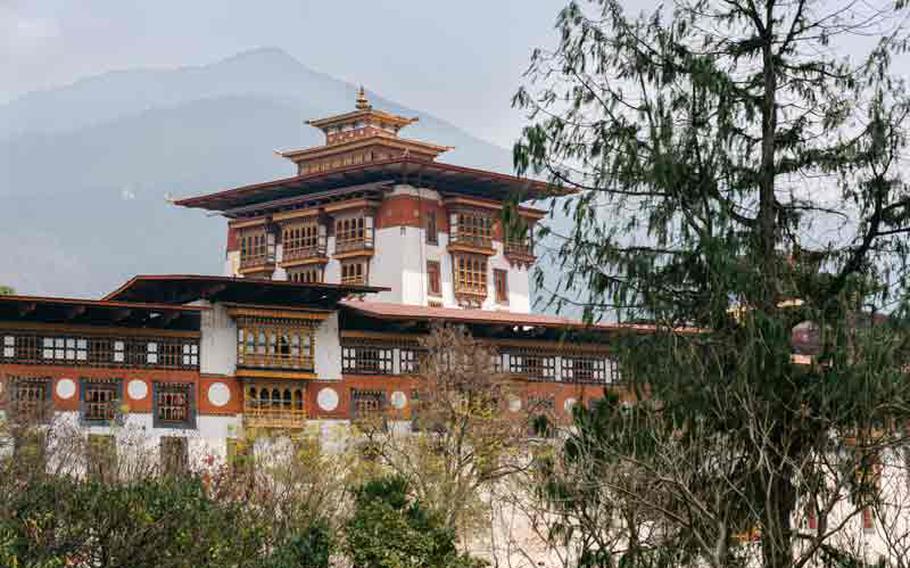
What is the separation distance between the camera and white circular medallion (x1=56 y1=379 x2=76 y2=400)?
4922cm

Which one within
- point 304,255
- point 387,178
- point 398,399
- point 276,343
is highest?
point 387,178

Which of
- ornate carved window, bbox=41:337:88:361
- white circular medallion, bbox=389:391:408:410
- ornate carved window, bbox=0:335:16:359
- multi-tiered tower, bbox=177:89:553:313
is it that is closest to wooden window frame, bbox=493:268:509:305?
multi-tiered tower, bbox=177:89:553:313

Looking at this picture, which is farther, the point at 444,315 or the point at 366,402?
the point at 444,315

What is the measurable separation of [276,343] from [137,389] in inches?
199

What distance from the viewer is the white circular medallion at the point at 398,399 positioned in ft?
184

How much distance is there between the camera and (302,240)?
73688 millimetres

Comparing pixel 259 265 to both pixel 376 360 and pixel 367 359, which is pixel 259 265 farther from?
pixel 367 359

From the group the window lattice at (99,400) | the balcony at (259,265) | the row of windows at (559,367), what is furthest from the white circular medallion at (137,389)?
the balcony at (259,265)

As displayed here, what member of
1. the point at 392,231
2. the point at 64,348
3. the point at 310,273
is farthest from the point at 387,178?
the point at 64,348

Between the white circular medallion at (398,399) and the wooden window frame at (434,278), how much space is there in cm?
1560

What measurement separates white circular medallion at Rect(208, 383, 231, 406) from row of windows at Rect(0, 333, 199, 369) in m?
0.89

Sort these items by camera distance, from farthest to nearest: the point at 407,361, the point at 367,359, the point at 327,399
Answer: the point at 407,361 < the point at 367,359 < the point at 327,399

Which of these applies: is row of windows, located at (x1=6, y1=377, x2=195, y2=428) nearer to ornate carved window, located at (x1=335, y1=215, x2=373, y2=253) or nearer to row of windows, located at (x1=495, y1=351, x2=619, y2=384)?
row of windows, located at (x1=495, y1=351, x2=619, y2=384)

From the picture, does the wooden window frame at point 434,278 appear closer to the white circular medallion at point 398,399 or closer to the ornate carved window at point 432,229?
the ornate carved window at point 432,229
